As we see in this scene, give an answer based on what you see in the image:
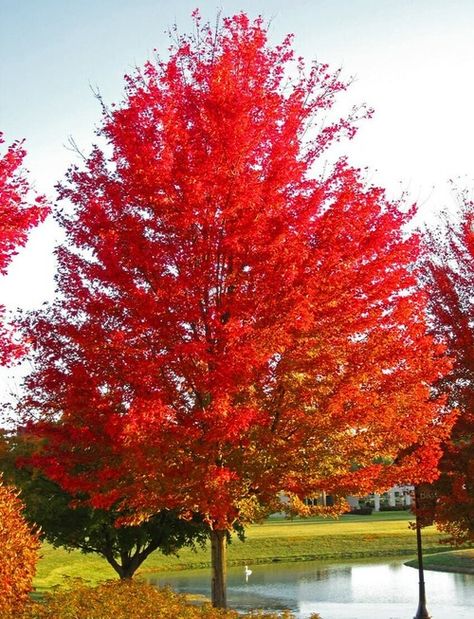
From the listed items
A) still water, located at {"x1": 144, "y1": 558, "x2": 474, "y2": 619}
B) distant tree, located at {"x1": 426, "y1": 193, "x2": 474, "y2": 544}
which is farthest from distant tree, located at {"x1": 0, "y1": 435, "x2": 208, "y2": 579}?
distant tree, located at {"x1": 426, "y1": 193, "x2": 474, "y2": 544}

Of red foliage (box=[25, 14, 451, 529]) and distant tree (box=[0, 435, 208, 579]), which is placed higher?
red foliage (box=[25, 14, 451, 529])

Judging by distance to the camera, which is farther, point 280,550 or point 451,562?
point 280,550

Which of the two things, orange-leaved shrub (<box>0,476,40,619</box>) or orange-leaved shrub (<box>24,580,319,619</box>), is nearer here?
orange-leaved shrub (<box>24,580,319,619</box>)

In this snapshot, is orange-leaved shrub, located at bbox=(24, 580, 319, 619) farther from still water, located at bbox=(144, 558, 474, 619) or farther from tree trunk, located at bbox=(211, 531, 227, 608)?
still water, located at bbox=(144, 558, 474, 619)

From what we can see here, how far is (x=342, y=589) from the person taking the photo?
1512 inches

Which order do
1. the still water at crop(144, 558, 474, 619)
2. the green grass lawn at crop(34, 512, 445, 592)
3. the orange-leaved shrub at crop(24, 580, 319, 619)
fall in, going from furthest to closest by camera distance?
the green grass lawn at crop(34, 512, 445, 592) → the still water at crop(144, 558, 474, 619) → the orange-leaved shrub at crop(24, 580, 319, 619)

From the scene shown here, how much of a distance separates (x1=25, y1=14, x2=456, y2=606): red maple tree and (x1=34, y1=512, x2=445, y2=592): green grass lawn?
1226 inches

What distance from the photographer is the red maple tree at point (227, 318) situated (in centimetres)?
1677

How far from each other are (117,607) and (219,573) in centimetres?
651

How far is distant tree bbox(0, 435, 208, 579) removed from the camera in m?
31.3

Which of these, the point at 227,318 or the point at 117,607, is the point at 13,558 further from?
the point at 227,318

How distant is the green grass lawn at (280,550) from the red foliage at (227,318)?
102 ft

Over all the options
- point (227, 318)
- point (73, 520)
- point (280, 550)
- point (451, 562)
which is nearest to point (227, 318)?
point (227, 318)

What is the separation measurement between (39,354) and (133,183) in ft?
13.8
